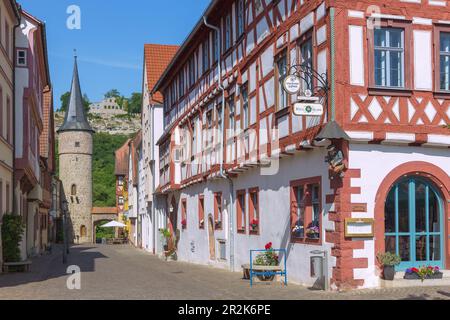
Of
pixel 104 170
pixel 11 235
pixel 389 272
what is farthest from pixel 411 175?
pixel 104 170

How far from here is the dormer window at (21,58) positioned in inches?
959

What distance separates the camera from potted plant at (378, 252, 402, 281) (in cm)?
1440

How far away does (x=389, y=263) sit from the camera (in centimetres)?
1438

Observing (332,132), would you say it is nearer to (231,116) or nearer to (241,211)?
(241,211)

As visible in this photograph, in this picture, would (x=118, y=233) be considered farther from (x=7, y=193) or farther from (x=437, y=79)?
(x=437, y=79)

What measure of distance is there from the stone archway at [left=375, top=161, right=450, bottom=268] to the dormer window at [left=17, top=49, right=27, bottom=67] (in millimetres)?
14328

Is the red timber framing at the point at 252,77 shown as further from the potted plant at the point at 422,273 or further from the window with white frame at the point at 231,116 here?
the potted plant at the point at 422,273

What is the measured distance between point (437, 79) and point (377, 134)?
75.0 inches

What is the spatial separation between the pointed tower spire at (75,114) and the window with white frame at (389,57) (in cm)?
6546

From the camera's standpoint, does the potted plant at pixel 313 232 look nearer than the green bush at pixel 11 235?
Yes

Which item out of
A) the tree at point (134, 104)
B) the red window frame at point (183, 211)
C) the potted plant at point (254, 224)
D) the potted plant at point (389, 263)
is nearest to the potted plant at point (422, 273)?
the potted plant at point (389, 263)

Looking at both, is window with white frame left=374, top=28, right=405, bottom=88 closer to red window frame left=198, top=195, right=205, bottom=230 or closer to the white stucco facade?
the white stucco facade

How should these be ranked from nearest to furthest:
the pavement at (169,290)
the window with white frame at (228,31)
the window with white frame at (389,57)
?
the pavement at (169,290) < the window with white frame at (389,57) < the window with white frame at (228,31)

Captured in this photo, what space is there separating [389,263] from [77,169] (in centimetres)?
6556
